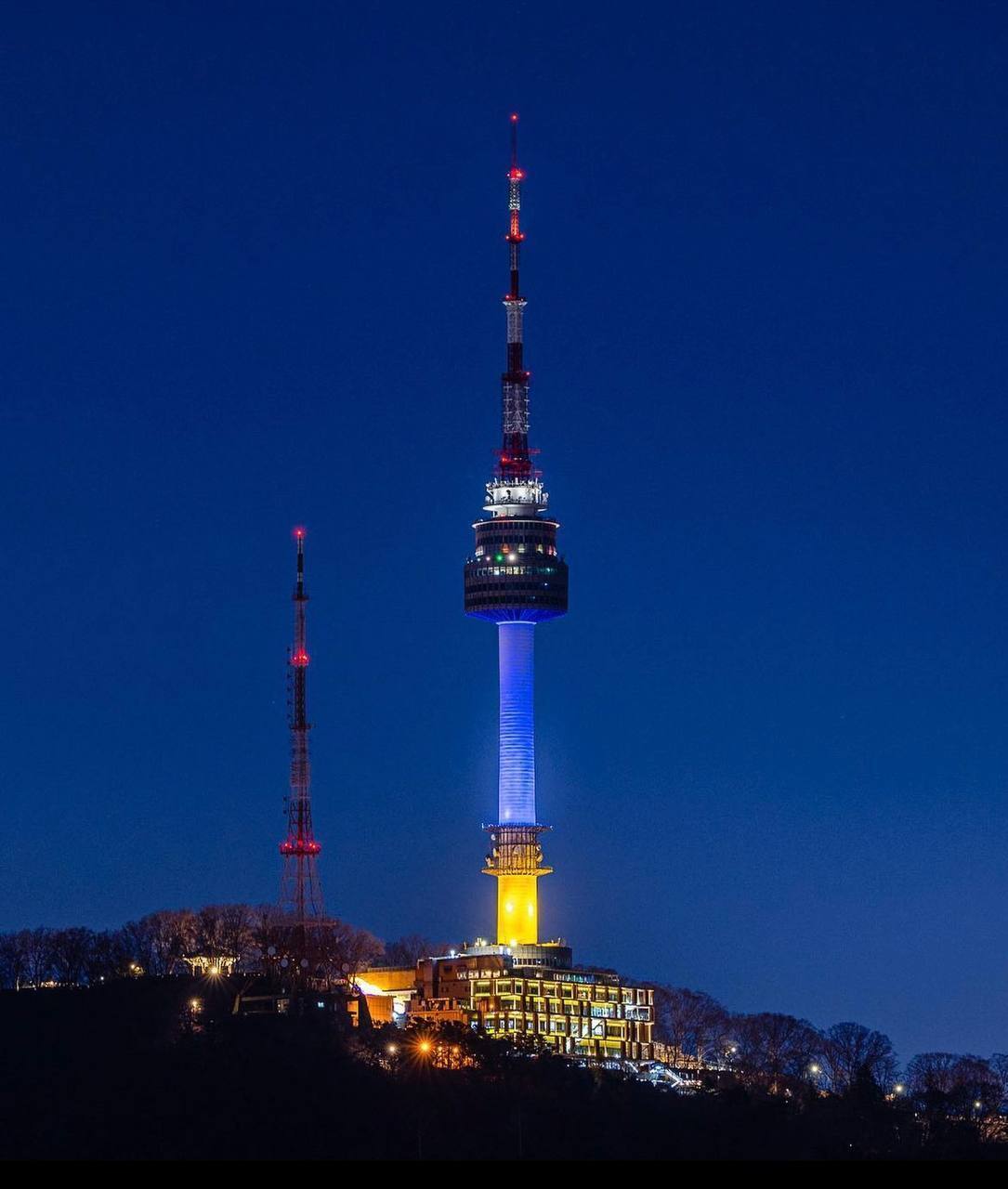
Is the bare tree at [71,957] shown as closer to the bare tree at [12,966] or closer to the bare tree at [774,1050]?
the bare tree at [12,966]

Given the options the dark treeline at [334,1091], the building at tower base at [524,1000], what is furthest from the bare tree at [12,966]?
the building at tower base at [524,1000]

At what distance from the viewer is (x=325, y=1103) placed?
146m

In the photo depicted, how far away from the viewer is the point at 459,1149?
144 meters

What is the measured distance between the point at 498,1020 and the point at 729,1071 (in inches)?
742

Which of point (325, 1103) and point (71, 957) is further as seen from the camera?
point (71, 957)

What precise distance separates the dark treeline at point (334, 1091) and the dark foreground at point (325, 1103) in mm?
162

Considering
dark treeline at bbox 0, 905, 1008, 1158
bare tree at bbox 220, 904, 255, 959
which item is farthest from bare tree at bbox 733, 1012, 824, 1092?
bare tree at bbox 220, 904, 255, 959

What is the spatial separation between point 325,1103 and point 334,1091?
172cm

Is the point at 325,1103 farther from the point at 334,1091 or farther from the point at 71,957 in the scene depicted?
the point at 71,957

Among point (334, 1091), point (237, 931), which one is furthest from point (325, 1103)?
point (237, 931)

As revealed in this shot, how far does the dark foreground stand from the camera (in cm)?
14200

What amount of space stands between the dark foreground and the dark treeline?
0.53 feet

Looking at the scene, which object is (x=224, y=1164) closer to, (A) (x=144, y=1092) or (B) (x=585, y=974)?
(A) (x=144, y=1092)

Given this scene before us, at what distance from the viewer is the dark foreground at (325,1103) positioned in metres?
142
